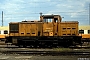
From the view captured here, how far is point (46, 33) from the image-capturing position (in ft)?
72.3

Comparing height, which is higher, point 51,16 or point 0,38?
point 51,16

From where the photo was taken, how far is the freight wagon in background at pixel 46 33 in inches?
844

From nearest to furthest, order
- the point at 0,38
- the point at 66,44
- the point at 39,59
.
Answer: the point at 39,59, the point at 66,44, the point at 0,38

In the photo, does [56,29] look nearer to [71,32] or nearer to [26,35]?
[71,32]

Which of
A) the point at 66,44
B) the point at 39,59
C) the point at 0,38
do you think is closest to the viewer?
the point at 39,59

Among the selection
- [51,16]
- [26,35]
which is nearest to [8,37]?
[26,35]

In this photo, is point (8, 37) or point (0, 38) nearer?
point (8, 37)

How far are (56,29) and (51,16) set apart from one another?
1.61 metres

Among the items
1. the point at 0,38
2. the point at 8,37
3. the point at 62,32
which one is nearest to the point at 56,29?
→ the point at 62,32

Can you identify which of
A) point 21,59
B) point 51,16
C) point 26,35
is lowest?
point 21,59

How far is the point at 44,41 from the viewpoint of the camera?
21.5 meters

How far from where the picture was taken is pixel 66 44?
21.5m

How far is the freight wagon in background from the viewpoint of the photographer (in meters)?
21.4

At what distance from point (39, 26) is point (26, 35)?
73.2 inches
